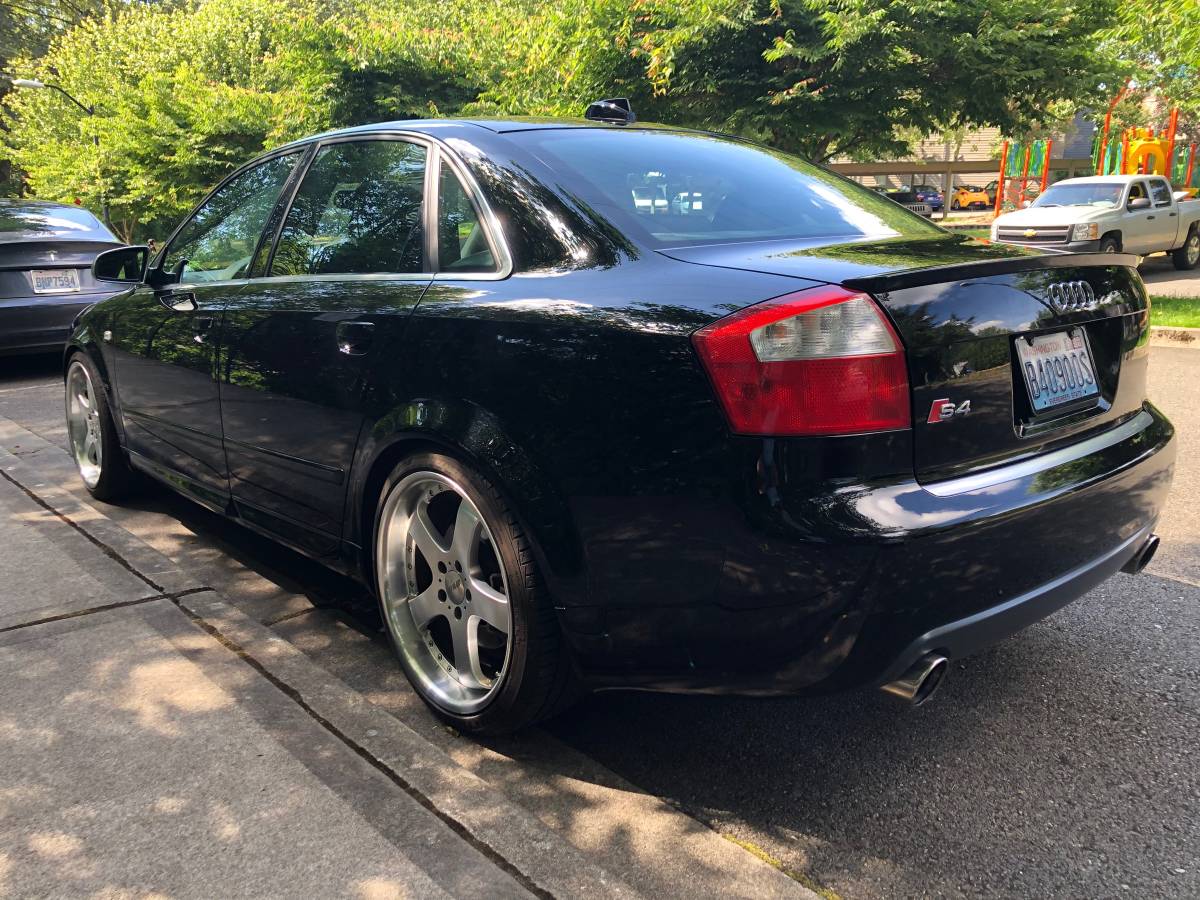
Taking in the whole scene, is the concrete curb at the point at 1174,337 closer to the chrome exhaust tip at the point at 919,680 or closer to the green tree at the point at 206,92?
the chrome exhaust tip at the point at 919,680

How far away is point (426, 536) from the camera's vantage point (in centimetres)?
281

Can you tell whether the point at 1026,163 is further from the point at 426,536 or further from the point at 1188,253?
the point at 426,536

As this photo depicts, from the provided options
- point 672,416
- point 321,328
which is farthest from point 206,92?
point 672,416

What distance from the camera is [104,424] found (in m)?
4.79

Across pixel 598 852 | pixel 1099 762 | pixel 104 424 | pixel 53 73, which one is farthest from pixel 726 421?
pixel 53 73

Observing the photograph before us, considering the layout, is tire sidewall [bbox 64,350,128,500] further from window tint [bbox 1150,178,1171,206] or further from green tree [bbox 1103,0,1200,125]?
window tint [bbox 1150,178,1171,206]

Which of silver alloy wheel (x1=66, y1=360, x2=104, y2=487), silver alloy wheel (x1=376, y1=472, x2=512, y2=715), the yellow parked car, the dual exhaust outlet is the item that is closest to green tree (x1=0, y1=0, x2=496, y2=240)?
silver alloy wheel (x1=66, y1=360, x2=104, y2=487)

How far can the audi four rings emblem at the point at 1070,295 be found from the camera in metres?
2.42

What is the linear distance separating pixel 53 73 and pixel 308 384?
3798 centimetres

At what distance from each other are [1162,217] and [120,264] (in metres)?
18.8

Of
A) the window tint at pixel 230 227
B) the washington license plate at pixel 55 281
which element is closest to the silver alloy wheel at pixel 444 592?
the window tint at pixel 230 227

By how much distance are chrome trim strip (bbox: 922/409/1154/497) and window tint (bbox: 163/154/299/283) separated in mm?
2640

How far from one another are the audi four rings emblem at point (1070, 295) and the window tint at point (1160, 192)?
60.4 feet

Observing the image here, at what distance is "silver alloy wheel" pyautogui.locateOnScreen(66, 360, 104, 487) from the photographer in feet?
16.3
